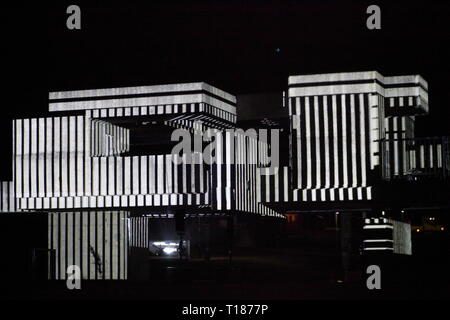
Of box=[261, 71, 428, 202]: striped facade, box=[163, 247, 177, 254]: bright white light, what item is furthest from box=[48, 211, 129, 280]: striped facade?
box=[163, 247, 177, 254]: bright white light

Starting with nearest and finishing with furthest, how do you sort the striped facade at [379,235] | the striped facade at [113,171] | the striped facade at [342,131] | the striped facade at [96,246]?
the striped facade at [379,235] < the striped facade at [342,131] < the striped facade at [113,171] < the striped facade at [96,246]

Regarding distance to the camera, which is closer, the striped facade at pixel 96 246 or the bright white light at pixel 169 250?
the striped facade at pixel 96 246

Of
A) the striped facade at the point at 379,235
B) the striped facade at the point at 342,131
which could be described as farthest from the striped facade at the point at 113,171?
the striped facade at the point at 379,235

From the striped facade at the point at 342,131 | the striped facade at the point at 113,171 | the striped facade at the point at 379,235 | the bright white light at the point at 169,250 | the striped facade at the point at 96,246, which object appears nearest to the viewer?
the striped facade at the point at 379,235

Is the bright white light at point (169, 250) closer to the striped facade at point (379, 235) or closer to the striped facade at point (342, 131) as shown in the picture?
the striped facade at point (342, 131)

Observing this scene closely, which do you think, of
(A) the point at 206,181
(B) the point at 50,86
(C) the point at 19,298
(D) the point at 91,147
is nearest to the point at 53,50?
(B) the point at 50,86

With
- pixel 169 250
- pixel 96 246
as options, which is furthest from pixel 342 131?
pixel 169 250

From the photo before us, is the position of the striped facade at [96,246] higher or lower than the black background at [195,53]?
lower

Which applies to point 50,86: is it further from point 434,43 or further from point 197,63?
point 434,43

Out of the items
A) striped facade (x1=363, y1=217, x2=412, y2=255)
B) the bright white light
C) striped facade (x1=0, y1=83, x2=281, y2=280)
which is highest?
striped facade (x1=0, y1=83, x2=281, y2=280)

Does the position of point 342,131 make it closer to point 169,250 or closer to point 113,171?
point 113,171

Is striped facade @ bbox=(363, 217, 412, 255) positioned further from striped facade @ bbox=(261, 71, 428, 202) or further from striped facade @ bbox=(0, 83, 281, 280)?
striped facade @ bbox=(0, 83, 281, 280)

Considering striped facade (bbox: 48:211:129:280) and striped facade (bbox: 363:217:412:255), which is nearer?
striped facade (bbox: 363:217:412:255)
